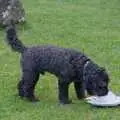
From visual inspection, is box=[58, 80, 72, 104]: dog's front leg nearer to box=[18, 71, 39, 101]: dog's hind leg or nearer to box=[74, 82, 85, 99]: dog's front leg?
box=[74, 82, 85, 99]: dog's front leg

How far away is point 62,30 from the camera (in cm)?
1383

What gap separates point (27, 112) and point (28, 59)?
840mm

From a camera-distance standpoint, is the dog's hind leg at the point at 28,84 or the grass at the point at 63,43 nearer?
the grass at the point at 63,43

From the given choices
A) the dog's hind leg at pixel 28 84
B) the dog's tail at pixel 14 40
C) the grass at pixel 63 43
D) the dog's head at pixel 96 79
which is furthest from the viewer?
the dog's tail at pixel 14 40

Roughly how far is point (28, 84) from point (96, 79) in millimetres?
1142

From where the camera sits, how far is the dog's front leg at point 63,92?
789cm

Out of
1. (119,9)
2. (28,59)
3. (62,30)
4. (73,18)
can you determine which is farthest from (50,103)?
(119,9)

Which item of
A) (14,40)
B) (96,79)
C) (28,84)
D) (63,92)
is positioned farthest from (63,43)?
(96,79)

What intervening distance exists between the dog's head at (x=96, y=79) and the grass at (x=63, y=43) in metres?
0.36

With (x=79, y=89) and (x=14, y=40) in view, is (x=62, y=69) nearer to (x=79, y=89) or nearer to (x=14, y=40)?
(x=79, y=89)

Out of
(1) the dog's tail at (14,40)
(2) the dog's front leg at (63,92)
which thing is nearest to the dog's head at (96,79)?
(2) the dog's front leg at (63,92)

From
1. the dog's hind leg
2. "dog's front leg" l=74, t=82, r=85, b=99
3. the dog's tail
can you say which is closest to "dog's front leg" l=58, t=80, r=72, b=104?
"dog's front leg" l=74, t=82, r=85, b=99

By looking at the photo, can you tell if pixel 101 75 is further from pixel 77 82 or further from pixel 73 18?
pixel 73 18

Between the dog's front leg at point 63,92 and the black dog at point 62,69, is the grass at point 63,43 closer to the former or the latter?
the dog's front leg at point 63,92
